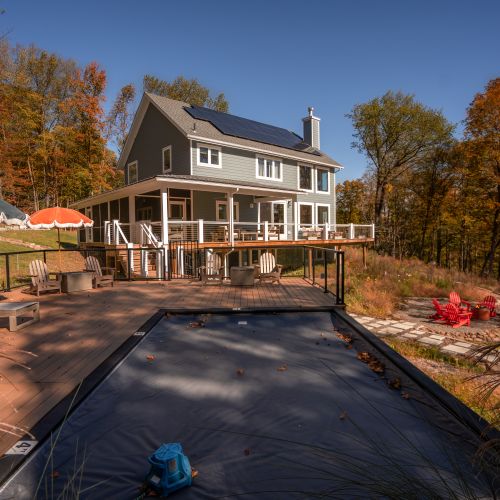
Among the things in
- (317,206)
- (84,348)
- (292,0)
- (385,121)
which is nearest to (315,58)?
(292,0)

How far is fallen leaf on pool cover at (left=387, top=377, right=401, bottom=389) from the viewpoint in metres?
3.67

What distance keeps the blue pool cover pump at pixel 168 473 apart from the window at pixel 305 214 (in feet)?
73.2

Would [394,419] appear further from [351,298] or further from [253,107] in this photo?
[253,107]

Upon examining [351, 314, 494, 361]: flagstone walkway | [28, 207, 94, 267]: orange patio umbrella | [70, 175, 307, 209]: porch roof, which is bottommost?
[351, 314, 494, 361]: flagstone walkway

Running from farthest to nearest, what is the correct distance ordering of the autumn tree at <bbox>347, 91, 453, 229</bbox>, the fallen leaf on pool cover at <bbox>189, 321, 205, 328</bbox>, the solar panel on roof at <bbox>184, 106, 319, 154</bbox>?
the autumn tree at <bbox>347, 91, 453, 229</bbox>, the solar panel on roof at <bbox>184, 106, 319, 154</bbox>, the fallen leaf on pool cover at <bbox>189, 321, 205, 328</bbox>

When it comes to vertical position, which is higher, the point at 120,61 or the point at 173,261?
the point at 120,61

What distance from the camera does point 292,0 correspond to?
45.3 feet

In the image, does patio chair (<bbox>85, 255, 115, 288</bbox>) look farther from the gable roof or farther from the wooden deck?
the gable roof

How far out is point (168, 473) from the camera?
2.23 m

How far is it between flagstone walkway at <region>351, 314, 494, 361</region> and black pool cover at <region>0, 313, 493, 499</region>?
200 inches

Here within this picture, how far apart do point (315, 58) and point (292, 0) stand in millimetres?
5934

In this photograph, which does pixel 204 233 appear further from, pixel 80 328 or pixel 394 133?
pixel 394 133

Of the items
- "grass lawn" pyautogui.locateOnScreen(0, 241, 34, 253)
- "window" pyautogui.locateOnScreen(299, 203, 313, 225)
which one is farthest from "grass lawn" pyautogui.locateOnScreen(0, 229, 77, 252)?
"window" pyautogui.locateOnScreen(299, 203, 313, 225)

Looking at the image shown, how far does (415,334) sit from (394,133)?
25121 millimetres
